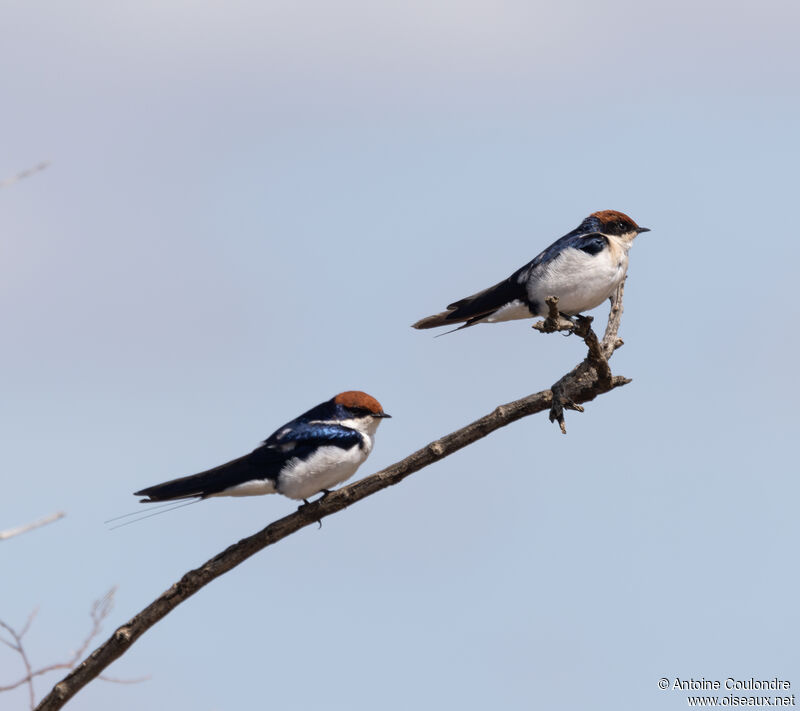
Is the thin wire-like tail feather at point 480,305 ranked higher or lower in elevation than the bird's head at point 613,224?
lower

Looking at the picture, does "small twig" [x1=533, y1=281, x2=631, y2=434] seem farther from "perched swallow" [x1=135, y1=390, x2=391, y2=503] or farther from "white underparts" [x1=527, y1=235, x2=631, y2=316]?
"perched swallow" [x1=135, y1=390, x2=391, y2=503]

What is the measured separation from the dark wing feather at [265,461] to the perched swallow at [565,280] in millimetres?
1620

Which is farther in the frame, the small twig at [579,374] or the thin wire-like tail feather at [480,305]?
the thin wire-like tail feather at [480,305]

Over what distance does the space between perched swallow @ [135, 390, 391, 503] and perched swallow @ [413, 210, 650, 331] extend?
4.30 ft

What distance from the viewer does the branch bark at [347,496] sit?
941 centimetres

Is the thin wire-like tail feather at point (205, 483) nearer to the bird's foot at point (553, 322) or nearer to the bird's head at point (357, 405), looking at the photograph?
the bird's head at point (357, 405)

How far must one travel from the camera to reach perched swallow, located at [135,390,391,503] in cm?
1106

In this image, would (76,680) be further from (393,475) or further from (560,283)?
(560,283)

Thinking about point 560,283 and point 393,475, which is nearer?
point 393,475

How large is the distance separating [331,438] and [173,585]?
256 cm

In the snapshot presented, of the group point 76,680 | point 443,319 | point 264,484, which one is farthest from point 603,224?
point 76,680

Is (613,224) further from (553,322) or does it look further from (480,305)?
(553,322)

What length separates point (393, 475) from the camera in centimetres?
966

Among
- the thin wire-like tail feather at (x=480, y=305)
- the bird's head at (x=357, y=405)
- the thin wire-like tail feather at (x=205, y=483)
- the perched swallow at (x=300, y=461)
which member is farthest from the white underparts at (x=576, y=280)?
the thin wire-like tail feather at (x=205, y=483)
